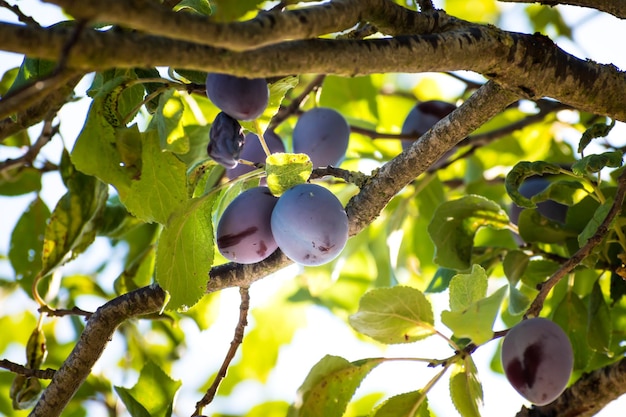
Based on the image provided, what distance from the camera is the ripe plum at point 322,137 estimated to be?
1211 millimetres

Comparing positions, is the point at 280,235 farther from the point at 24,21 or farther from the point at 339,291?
the point at 339,291

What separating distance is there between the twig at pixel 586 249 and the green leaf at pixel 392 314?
13 centimetres

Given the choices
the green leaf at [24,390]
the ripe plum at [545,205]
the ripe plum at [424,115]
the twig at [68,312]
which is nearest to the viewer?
the twig at [68,312]

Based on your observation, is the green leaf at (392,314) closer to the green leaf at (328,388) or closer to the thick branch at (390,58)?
the green leaf at (328,388)

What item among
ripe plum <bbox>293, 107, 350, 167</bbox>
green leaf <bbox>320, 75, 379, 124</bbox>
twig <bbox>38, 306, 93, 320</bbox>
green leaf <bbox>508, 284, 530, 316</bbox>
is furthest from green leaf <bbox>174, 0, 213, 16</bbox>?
green leaf <bbox>320, 75, 379, 124</bbox>

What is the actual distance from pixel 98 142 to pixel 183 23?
0.32 metres

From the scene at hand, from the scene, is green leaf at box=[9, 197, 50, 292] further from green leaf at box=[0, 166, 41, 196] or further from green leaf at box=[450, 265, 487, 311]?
green leaf at box=[450, 265, 487, 311]

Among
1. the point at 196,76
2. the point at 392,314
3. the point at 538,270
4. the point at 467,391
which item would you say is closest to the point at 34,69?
the point at 196,76

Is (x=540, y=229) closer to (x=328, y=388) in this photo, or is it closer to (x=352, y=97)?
(x=328, y=388)

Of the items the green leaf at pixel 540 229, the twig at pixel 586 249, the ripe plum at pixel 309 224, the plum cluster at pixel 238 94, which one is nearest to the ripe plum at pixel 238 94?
the plum cluster at pixel 238 94

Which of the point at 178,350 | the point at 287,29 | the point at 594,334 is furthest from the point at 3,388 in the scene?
the point at 287,29

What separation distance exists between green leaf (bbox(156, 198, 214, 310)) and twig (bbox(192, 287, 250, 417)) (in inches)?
5.5

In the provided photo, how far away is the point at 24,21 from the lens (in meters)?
0.92

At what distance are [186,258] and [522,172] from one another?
17.0 inches
